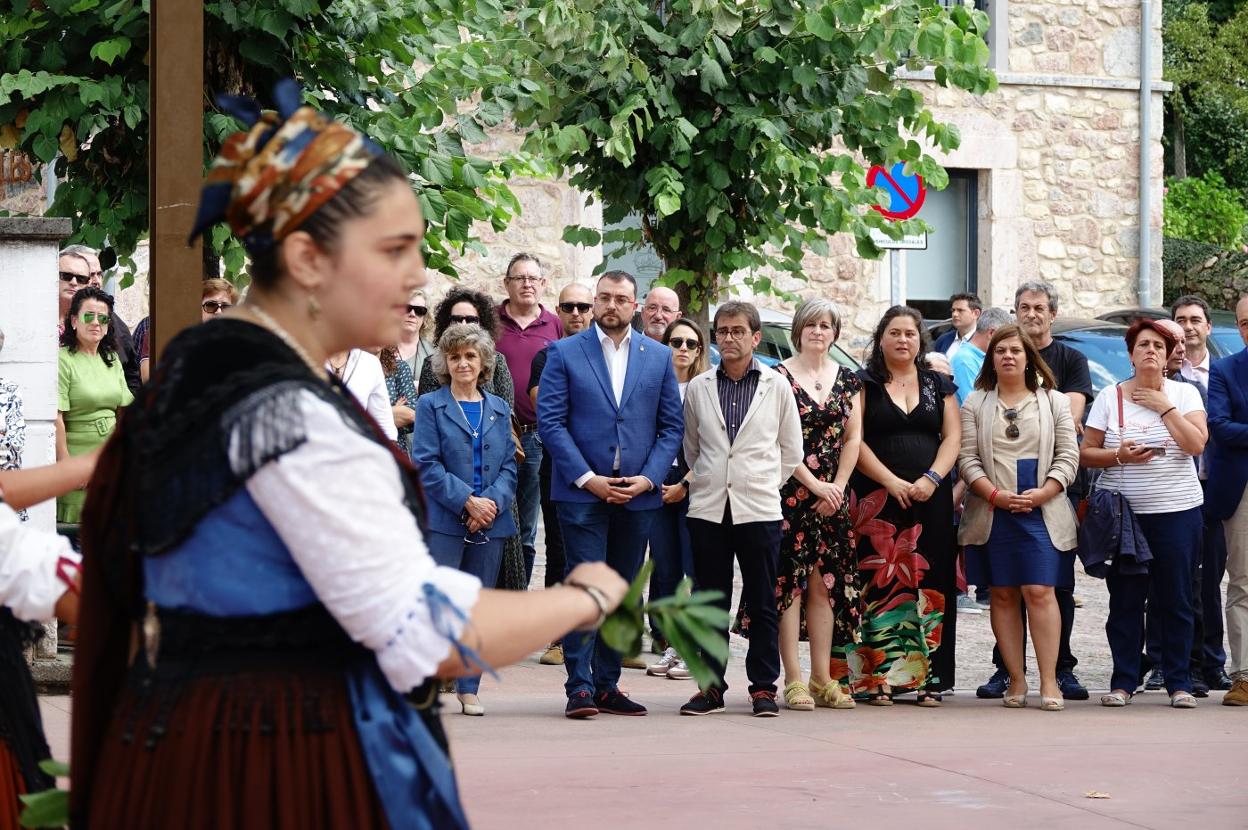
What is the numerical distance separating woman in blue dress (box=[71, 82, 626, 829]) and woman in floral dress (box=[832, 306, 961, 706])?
654cm

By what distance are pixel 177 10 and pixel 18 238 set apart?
142 inches

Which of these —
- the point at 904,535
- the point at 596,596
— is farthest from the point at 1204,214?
the point at 596,596

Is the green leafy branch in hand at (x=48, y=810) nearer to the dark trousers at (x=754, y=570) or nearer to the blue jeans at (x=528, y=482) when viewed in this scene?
the dark trousers at (x=754, y=570)

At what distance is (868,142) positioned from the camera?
11508 millimetres

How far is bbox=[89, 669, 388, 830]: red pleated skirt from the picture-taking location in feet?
7.89

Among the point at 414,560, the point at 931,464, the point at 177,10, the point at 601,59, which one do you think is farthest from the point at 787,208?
the point at 414,560

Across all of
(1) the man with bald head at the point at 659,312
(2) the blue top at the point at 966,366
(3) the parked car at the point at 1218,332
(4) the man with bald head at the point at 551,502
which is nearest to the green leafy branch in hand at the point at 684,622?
(4) the man with bald head at the point at 551,502

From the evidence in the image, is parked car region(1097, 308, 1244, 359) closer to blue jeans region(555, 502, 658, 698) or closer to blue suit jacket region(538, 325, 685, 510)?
blue suit jacket region(538, 325, 685, 510)

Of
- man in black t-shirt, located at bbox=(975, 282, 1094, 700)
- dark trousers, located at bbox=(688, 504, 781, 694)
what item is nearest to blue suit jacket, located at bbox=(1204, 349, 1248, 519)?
man in black t-shirt, located at bbox=(975, 282, 1094, 700)

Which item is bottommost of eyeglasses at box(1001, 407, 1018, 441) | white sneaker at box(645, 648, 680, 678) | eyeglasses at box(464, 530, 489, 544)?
white sneaker at box(645, 648, 680, 678)

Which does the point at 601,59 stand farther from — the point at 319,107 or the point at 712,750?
the point at 712,750

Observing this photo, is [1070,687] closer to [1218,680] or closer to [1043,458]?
[1218,680]

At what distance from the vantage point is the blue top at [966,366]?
1168 cm

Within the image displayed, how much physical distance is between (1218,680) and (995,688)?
137 centimetres
